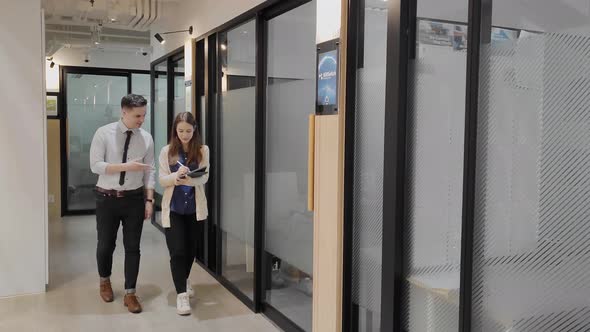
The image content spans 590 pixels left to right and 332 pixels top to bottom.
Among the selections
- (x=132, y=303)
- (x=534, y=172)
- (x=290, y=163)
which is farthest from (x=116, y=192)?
(x=534, y=172)

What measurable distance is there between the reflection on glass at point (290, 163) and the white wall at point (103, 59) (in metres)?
5.84

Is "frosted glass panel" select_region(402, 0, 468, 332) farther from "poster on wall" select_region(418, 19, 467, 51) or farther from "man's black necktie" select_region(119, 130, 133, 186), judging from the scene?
"man's black necktie" select_region(119, 130, 133, 186)

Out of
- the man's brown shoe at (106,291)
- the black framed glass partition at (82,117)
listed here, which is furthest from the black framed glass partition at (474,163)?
the black framed glass partition at (82,117)

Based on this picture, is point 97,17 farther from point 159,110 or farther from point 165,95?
point 159,110

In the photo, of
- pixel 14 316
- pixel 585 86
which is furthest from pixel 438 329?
pixel 14 316

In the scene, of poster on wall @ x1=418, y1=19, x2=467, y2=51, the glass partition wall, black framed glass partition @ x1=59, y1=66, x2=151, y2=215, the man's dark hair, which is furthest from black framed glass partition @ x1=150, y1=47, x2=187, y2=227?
poster on wall @ x1=418, y1=19, x2=467, y2=51

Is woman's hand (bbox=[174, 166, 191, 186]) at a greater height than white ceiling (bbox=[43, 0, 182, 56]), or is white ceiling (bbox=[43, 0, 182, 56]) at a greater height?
white ceiling (bbox=[43, 0, 182, 56])

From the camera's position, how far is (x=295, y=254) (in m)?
3.68

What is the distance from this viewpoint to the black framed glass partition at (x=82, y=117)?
8.88 meters

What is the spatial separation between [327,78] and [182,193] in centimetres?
155

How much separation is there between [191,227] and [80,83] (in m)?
5.89

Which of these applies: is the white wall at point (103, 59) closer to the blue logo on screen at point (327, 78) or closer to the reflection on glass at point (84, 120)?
the reflection on glass at point (84, 120)

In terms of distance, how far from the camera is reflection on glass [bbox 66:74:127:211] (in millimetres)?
8977

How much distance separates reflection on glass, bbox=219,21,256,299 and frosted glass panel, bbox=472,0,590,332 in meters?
2.53
